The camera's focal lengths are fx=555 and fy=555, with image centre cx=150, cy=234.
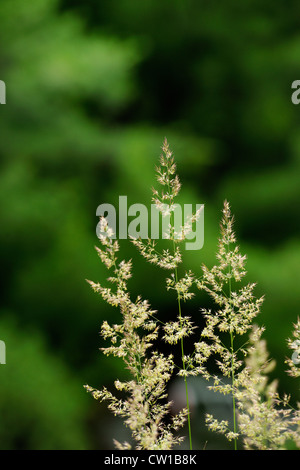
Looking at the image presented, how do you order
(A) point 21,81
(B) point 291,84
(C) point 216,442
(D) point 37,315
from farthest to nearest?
(B) point 291,84
(D) point 37,315
(A) point 21,81
(C) point 216,442

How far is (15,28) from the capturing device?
8.54ft

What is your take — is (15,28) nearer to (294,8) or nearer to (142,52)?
(142,52)

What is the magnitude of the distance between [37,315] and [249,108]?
1910 mm

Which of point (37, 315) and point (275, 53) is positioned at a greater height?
point (275, 53)

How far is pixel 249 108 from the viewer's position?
3639 millimetres

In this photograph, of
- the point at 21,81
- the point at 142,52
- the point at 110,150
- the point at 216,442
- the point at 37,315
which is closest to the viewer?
the point at 216,442

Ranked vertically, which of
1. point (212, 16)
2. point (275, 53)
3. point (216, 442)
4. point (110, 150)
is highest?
point (212, 16)

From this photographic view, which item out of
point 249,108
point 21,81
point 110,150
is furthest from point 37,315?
Result: point 249,108

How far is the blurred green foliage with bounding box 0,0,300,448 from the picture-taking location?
99.7 inches

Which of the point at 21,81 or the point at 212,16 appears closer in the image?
the point at 21,81

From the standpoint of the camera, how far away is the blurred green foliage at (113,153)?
8.31 ft

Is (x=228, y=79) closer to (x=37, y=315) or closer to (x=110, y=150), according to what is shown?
(x=110, y=150)

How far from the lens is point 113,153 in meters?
2.71

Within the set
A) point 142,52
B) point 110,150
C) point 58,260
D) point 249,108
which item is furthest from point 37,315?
point 249,108
